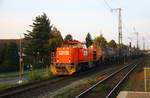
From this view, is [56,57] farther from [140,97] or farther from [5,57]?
[5,57]

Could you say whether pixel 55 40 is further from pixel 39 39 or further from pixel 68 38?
pixel 68 38

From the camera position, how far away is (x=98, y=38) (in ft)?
264

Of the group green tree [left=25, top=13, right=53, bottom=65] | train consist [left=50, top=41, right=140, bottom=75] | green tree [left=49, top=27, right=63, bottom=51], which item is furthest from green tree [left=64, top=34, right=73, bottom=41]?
train consist [left=50, top=41, right=140, bottom=75]

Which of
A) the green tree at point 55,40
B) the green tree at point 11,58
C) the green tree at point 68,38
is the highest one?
the green tree at point 68,38

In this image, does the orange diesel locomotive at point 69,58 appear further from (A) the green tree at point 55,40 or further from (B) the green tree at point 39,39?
(B) the green tree at point 39,39

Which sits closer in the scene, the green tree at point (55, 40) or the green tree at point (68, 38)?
the green tree at point (55, 40)

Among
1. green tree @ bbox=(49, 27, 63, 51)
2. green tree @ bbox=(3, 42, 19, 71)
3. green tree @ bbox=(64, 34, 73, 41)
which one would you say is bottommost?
green tree @ bbox=(3, 42, 19, 71)

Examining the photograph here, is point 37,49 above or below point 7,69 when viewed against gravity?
above

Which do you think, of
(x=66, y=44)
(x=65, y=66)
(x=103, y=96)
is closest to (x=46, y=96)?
(x=103, y=96)

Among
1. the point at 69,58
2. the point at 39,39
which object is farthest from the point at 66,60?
the point at 39,39

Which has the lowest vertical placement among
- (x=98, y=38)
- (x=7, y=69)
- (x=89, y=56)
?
(x=7, y=69)

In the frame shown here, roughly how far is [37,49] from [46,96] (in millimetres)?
41399

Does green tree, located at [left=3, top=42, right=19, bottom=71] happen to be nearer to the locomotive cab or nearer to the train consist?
the train consist

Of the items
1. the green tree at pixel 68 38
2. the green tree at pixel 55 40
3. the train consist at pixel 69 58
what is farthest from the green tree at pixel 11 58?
the train consist at pixel 69 58
